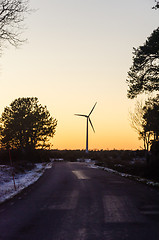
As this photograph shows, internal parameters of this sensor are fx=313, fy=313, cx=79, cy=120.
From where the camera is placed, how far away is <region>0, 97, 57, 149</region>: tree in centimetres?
6244

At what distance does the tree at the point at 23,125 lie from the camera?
6244 cm

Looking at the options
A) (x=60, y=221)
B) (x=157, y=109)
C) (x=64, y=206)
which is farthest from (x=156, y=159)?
(x=60, y=221)

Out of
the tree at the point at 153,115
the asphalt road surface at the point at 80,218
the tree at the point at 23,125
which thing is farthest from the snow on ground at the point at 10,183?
the tree at the point at 23,125

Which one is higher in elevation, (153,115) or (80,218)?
(153,115)

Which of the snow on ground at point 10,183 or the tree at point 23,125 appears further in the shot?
the tree at point 23,125

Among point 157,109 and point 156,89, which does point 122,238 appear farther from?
point 157,109

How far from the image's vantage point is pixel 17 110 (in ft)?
209

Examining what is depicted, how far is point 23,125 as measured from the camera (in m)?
62.3

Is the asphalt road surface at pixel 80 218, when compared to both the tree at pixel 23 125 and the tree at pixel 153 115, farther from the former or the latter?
the tree at pixel 23 125

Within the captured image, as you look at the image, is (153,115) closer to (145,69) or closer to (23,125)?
(145,69)

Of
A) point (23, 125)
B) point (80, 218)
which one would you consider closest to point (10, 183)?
point (80, 218)

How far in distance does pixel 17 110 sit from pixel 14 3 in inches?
1811

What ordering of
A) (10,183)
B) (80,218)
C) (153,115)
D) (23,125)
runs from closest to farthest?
(80,218) → (10,183) → (153,115) → (23,125)

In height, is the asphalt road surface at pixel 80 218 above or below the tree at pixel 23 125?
below
